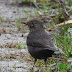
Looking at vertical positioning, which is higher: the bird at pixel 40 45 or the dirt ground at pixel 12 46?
the bird at pixel 40 45

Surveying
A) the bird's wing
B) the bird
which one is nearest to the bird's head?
the bird

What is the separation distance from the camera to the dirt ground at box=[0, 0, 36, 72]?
16.6ft

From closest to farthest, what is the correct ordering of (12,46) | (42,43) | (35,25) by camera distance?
1. (42,43)
2. (35,25)
3. (12,46)

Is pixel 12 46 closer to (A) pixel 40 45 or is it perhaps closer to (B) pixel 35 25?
(B) pixel 35 25

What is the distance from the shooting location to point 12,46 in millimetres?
6305

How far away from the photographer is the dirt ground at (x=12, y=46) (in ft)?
16.6

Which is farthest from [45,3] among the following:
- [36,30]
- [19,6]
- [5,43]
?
[36,30]

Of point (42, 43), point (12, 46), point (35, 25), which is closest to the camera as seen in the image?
point (42, 43)

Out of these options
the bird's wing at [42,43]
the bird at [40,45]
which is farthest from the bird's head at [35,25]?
the bird's wing at [42,43]

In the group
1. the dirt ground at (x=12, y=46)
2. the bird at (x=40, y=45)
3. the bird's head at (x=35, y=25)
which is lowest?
the dirt ground at (x=12, y=46)

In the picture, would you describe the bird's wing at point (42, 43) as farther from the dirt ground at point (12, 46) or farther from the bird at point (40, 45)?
the dirt ground at point (12, 46)

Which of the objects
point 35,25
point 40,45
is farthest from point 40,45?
point 35,25

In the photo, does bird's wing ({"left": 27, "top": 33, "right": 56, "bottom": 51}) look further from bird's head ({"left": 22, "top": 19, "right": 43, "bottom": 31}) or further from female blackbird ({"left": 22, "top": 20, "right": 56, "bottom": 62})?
bird's head ({"left": 22, "top": 19, "right": 43, "bottom": 31})

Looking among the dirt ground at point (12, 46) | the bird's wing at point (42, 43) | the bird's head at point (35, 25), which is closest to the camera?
the bird's wing at point (42, 43)
